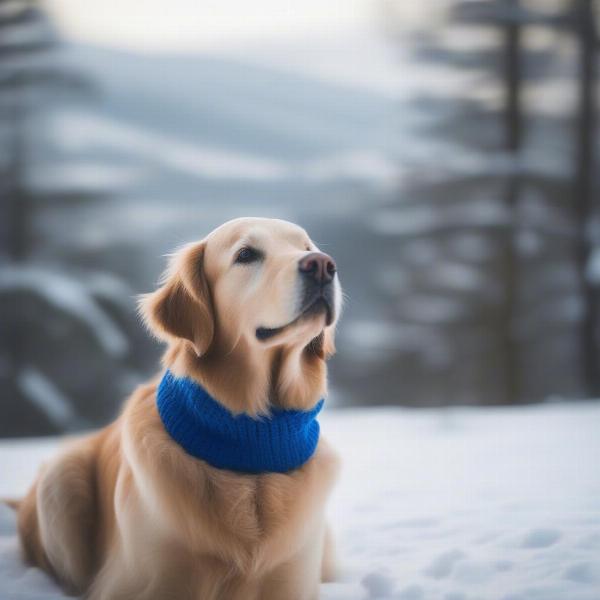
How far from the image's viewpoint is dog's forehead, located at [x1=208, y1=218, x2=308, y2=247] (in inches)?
61.1

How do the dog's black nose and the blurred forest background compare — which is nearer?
the dog's black nose

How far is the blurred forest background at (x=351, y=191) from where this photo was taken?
511cm

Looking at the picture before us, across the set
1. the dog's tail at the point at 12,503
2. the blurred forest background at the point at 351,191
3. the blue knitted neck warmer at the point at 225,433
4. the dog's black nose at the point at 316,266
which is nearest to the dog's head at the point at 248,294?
the dog's black nose at the point at 316,266

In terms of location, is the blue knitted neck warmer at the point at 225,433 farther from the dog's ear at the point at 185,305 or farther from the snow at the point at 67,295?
the snow at the point at 67,295

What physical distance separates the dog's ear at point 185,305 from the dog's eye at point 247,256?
0.44 feet

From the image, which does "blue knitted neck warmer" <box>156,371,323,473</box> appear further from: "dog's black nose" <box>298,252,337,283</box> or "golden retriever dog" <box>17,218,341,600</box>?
"dog's black nose" <box>298,252,337,283</box>

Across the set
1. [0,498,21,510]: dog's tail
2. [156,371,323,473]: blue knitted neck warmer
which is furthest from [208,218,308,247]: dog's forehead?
[0,498,21,510]: dog's tail

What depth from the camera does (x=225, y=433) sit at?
1444 mm

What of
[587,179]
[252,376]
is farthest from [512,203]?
[252,376]

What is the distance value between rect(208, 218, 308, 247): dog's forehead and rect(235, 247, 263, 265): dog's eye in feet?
0.08

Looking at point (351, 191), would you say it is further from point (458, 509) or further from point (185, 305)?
point (185, 305)

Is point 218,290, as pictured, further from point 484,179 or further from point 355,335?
point 484,179

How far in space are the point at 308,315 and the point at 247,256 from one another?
0.25 meters

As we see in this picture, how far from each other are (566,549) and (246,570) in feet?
3.26
